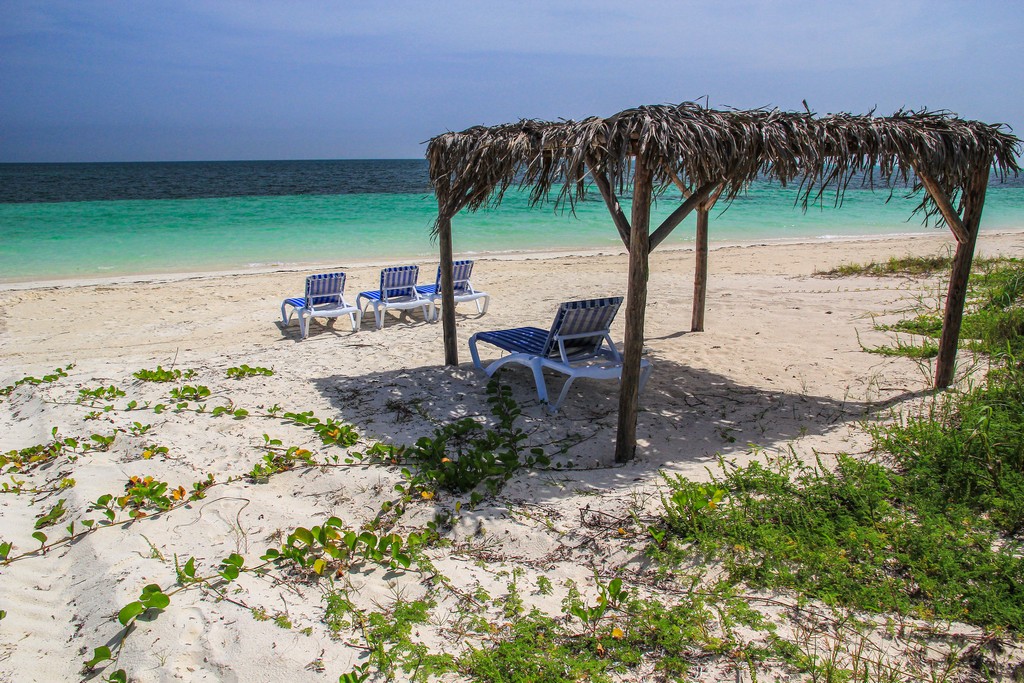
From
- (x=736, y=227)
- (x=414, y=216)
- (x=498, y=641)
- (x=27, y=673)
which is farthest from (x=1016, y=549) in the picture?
(x=414, y=216)

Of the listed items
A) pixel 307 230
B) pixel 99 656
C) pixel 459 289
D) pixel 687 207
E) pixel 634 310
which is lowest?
pixel 99 656

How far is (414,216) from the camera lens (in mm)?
26391

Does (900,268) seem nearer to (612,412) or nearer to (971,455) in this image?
(612,412)

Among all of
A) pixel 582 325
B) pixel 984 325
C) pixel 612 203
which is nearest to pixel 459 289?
pixel 582 325

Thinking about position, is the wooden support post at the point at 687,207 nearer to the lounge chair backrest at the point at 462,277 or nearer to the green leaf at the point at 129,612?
the green leaf at the point at 129,612

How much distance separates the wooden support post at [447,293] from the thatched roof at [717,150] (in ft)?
1.46

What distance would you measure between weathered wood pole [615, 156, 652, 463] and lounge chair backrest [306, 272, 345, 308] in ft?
15.5

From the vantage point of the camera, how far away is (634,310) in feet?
13.4

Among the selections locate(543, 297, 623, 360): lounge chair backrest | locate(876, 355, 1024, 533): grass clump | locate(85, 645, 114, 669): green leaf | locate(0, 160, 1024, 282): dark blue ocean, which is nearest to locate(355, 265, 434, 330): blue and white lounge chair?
locate(0, 160, 1024, 282): dark blue ocean

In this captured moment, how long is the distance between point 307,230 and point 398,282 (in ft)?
48.2

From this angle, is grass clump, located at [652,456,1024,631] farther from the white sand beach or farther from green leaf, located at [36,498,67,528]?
green leaf, located at [36,498,67,528]

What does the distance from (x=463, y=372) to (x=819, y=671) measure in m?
3.97

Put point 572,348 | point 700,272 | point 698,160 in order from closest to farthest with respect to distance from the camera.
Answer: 1. point 698,160
2. point 572,348
3. point 700,272

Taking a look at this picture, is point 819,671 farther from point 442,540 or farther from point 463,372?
point 463,372
